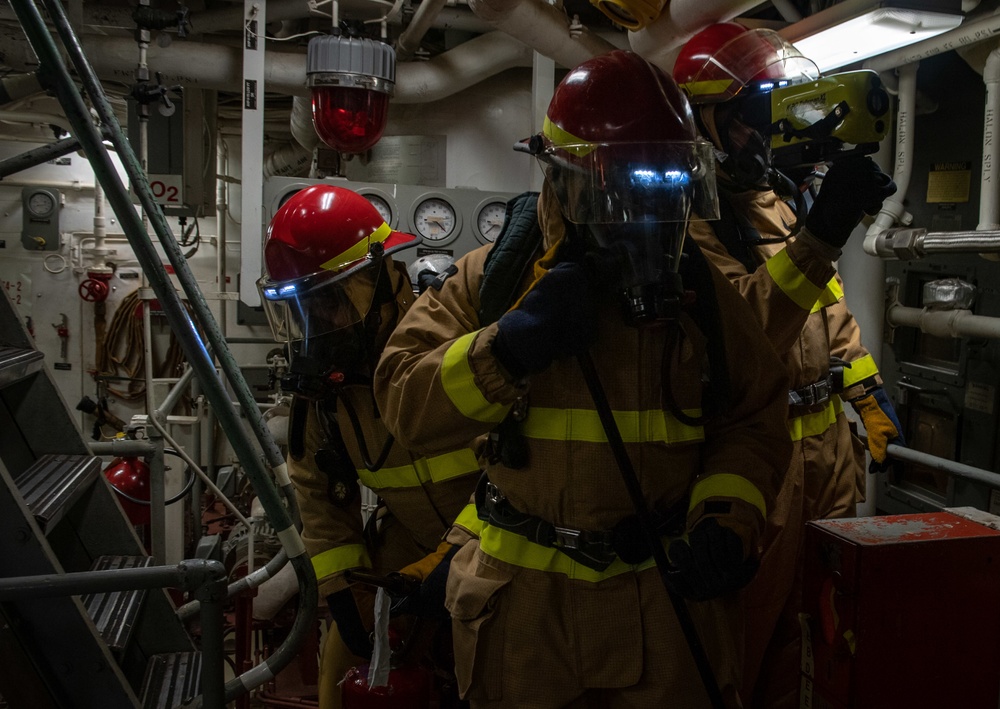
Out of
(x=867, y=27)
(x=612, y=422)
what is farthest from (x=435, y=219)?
(x=612, y=422)

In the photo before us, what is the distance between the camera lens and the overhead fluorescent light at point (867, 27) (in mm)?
2590

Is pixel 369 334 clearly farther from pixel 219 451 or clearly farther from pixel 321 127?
pixel 219 451

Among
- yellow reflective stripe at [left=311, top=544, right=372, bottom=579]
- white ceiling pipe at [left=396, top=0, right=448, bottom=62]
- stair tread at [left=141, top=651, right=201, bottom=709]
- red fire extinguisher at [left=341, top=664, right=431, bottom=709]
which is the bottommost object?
red fire extinguisher at [left=341, top=664, right=431, bottom=709]

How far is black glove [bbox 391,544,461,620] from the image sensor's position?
1939 mm

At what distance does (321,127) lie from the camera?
415 cm

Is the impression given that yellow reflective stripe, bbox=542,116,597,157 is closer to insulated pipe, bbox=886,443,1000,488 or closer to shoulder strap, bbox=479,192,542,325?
shoulder strap, bbox=479,192,542,325

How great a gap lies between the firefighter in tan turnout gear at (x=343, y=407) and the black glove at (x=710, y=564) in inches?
35.5

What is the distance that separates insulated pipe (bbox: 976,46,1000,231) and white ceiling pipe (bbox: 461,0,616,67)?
183 cm

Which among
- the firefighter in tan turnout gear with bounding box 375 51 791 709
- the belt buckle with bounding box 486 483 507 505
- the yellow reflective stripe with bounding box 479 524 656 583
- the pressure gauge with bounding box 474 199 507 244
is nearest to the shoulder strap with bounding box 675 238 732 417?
the firefighter in tan turnout gear with bounding box 375 51 791 709

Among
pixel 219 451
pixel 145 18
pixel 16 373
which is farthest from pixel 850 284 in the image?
pixel 219 451

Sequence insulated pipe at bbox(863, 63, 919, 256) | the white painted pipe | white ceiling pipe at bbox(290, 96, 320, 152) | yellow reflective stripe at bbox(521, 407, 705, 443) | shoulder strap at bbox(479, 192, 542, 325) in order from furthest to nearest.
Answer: the white painted pipe < white ceiling pipe at bbox(290, 96, 320, 152) < insulated pipe at bbox(863, 63, 919, 256) < shoulder strap at bbox(479, 192, 542, 325) < yellow reflective stripe at bbox(521, 407, 705, 443)

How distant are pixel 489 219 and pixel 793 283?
3057 millimetres

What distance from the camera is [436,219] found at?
4652mm

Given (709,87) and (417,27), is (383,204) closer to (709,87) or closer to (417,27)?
(417,27)
